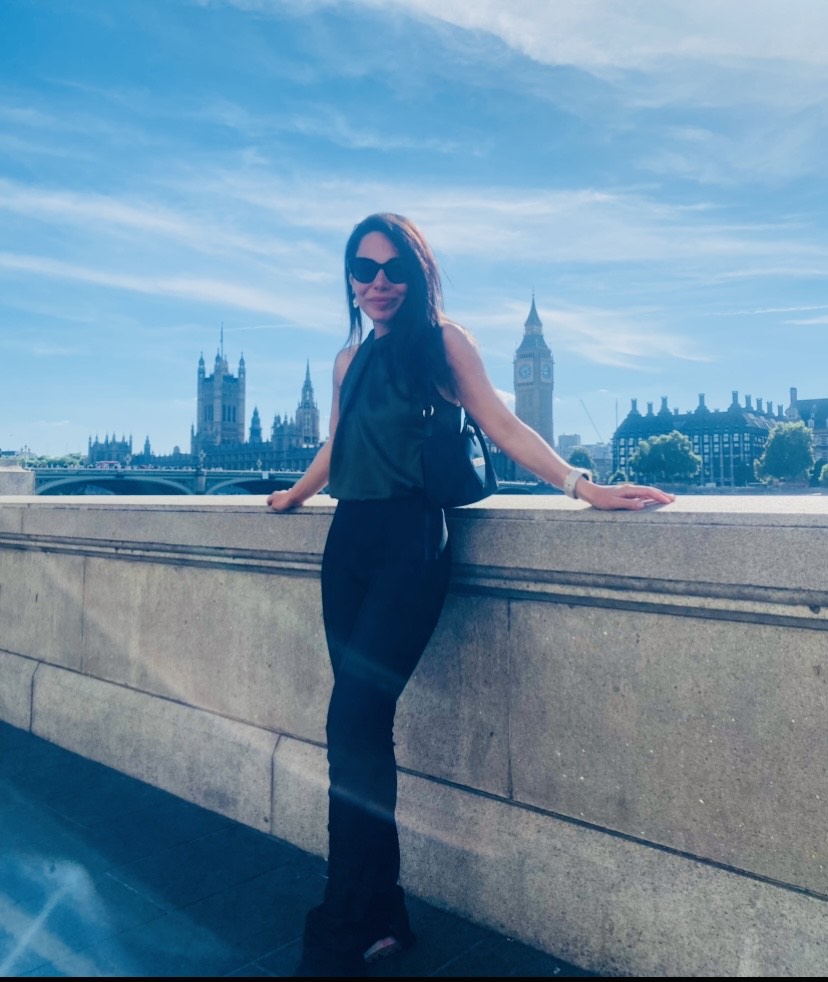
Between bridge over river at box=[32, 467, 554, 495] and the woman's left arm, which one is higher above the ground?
the woman's left arm

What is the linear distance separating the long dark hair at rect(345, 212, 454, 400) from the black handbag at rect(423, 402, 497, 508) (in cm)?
9

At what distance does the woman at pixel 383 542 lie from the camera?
2.33 meters

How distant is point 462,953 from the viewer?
243 cm

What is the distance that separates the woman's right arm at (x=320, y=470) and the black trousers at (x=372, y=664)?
14.0 inches

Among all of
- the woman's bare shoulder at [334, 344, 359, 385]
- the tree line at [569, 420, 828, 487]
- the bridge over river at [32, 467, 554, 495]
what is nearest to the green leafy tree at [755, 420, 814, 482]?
the tree line at [569, 420, 828, 487]

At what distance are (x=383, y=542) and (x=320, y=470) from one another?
2.05 feet

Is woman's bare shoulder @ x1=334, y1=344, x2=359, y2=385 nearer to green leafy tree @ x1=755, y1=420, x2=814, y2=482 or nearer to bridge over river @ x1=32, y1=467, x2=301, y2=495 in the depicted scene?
bridge over river @ x1=32, y1=467, x2=301, y2=495

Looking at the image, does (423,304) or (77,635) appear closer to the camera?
(423,304)

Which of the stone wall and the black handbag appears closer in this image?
the stone wall

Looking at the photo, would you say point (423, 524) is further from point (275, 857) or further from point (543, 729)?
point (275, 857)

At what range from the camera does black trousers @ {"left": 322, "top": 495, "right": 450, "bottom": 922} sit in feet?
7.63

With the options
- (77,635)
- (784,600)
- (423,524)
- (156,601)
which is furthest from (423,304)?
(77,635)

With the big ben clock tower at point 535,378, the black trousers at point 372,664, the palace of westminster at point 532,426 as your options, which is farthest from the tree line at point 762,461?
the black trousers at point 372,664

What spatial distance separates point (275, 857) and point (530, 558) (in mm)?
1441
